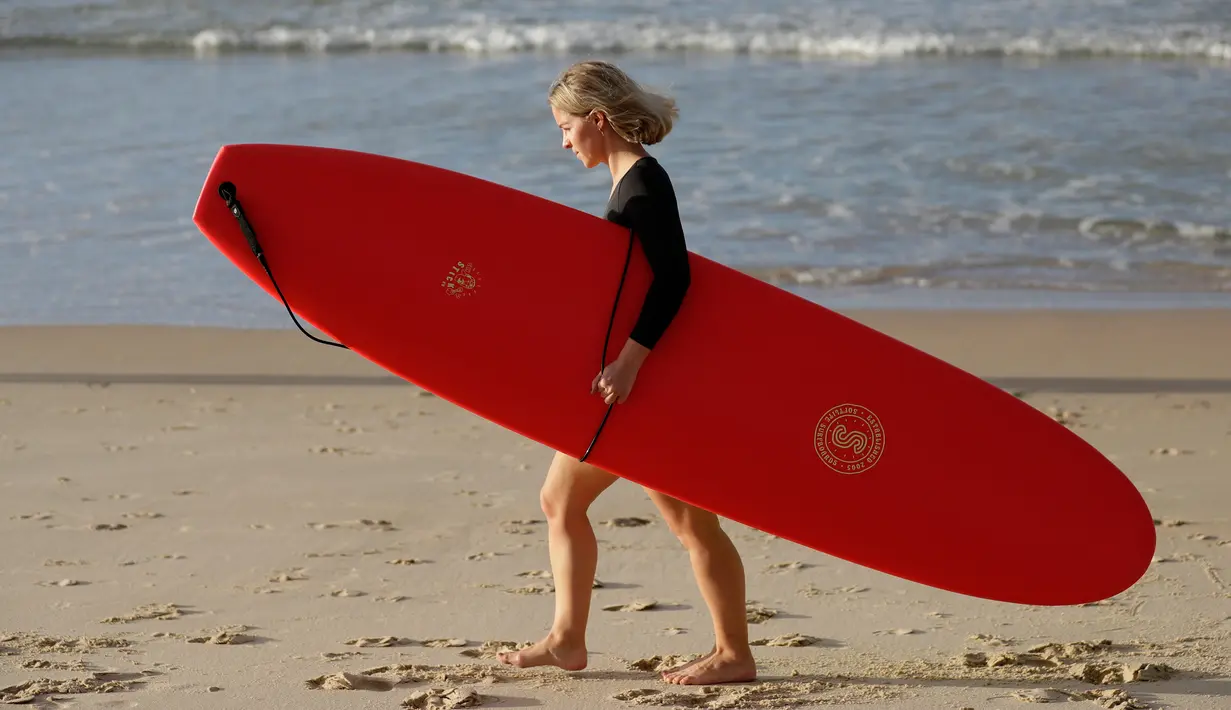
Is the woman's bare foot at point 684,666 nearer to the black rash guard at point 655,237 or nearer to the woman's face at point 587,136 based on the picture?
the black rash guard at point 655,237

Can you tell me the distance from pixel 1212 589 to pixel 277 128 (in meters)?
11.0

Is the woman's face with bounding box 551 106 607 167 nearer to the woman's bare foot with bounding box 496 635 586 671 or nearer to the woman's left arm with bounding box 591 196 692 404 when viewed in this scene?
the woman's left arm with bounding box 591 196 692 404

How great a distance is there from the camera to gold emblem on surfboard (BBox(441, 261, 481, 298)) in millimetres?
3266

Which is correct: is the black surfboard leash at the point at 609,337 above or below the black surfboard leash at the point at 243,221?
below

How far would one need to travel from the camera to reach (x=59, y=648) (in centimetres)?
327

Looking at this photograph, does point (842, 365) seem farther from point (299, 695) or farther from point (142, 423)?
point (142, 423)

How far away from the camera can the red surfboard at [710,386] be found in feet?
10.5

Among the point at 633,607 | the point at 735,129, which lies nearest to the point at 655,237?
the point at 633,607

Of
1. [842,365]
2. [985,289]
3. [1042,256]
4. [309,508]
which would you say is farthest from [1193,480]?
[1042,256]

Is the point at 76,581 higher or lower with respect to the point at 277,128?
lower

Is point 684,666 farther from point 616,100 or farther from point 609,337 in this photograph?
point 616,100

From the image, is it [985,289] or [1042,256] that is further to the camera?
[1042,256]

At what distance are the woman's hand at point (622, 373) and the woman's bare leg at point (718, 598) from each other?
1.03 ft

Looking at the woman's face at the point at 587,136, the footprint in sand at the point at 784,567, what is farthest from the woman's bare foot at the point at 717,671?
the woman's face at the point at 587,136
